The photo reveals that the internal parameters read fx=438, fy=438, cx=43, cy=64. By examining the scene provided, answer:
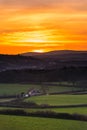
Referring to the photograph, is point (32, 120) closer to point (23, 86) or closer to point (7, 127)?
point (7, 127)

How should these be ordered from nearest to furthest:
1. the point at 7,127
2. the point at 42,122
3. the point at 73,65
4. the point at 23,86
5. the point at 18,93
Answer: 1. the point at 7,127
2. the point at 42,122
3. the point at 18,93
4. the point at 23,86
5. the point at 73,65

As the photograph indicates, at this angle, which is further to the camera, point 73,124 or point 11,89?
point 11,89

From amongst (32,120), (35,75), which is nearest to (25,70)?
(35,75)

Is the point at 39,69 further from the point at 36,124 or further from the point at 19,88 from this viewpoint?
the point at 36,124

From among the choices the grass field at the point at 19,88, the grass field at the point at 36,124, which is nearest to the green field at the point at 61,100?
the grass field at the point at 19,88

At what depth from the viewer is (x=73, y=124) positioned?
19969 mm

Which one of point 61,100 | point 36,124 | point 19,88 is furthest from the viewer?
point 19,88

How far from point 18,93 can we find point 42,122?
29.2 metres

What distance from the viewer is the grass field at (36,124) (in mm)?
18964

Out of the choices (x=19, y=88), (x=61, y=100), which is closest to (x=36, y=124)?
(x=61, y=100)

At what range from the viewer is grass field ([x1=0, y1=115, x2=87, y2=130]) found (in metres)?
19.0

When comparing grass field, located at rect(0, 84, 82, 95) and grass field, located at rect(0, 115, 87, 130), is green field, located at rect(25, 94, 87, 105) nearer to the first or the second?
grass field, located at rect(0, 84, 82, 95)

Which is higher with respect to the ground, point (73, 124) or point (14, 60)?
point (14, 60)

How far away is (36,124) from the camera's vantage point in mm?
19797
